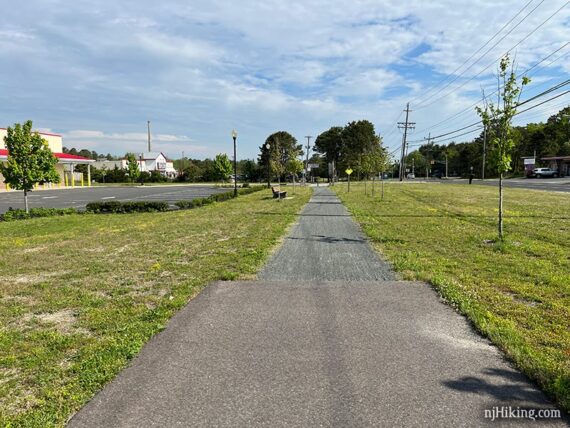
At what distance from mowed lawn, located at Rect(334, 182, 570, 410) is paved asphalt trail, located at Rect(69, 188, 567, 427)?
24cm

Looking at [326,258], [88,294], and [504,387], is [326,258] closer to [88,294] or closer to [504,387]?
[88,294]

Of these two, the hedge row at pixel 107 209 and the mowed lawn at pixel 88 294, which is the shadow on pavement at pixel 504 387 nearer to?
the mowed lawn at pixel 88 294

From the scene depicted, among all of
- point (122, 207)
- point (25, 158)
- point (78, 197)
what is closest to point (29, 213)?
point (25, 158)

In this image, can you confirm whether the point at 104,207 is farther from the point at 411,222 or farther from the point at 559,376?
the point at 559,376

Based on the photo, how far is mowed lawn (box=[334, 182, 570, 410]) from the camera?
3622 millimetres

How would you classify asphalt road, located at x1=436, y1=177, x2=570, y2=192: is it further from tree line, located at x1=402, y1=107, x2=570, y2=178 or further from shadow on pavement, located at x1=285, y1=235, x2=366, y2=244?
shadow on pavement, located at x1=285, y1=235, x2=366, y2=244

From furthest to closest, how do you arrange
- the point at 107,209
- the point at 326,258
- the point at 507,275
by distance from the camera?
the point at 107,209
the point at 326,258
the point at 507,275

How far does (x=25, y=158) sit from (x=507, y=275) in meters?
18.5

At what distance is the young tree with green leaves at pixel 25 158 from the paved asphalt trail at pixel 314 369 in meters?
15.8

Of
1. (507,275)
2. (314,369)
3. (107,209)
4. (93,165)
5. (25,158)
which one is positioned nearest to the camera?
(314,369)

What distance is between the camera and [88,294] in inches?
225

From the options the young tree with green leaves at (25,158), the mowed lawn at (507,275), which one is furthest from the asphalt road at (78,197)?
the mowed lawn at (507,275)

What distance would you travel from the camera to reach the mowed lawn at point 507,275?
362 centimetres

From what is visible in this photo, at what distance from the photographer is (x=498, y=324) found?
14.1 ft
